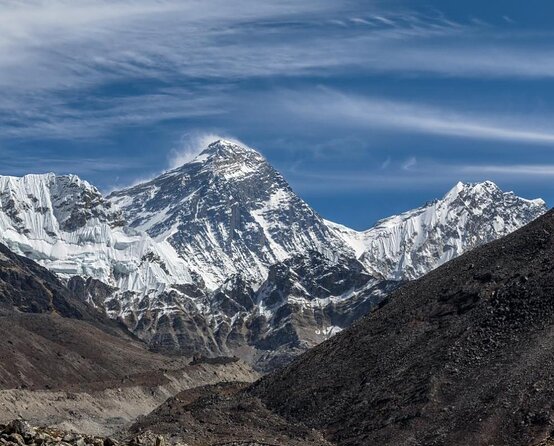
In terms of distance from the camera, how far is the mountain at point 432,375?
10525 centimetres

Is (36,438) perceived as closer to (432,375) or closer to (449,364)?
(432,375)

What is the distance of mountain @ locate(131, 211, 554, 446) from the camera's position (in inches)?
4144

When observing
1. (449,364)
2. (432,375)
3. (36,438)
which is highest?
(36,438)

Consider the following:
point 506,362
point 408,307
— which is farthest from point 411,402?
point 408,307

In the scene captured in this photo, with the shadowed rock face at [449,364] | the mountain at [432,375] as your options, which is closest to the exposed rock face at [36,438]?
the mountain at [432,375]

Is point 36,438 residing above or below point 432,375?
above

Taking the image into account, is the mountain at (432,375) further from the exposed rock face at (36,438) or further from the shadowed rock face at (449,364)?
the exposed rock face at (36,438)

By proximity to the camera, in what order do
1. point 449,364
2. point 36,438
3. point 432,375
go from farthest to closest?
point 449,364, point 432,375, point 36,438

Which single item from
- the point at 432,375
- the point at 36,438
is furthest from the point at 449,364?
the point at 36,438

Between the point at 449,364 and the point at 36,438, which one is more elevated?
the point at 36,438

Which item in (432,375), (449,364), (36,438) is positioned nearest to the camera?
(36,438)

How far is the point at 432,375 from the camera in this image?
116438 mm

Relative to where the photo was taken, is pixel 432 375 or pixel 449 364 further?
pixel 449 364

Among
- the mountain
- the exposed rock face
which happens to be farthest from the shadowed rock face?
the exposed rock face
